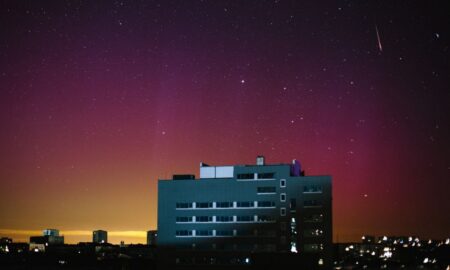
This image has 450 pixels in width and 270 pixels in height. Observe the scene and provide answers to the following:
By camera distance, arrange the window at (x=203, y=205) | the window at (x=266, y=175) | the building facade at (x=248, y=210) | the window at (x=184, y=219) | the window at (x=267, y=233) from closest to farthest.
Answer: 1. the building facade at (x=248, y=210)
2. the window at (x=267, y=233)
3. the window at (x=266, y=175)
4. the window at (x=203, y=205)
5. the window at (x=184, y=219)

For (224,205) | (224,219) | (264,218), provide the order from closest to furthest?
1. (264,218)
2. (224,219)
3. (224,205)

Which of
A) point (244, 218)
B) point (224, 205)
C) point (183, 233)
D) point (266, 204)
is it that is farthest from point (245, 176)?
point (183, 233)

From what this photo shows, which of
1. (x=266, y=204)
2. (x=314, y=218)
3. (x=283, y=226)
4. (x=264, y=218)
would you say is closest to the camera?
(x=314, y=218)

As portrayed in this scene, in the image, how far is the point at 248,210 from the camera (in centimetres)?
11669

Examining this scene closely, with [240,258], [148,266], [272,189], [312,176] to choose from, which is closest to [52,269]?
[148,266]

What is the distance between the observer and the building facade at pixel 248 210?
11219cm

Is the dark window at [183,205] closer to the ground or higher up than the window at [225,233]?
higher up

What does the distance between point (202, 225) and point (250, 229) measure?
9.33 metres

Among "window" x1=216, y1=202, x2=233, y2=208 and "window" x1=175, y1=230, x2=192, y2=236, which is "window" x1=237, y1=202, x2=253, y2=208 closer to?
"window" x1=216, y1=202, x2=233, y2=208

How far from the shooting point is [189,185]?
121 metres

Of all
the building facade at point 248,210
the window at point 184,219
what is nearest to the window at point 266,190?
the building facade at point 248,210

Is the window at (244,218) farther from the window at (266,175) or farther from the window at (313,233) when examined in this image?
the window at (313,233)

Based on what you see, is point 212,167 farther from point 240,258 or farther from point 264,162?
point 240,258

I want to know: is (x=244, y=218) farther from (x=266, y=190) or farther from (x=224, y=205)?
(x=266, y=190)
